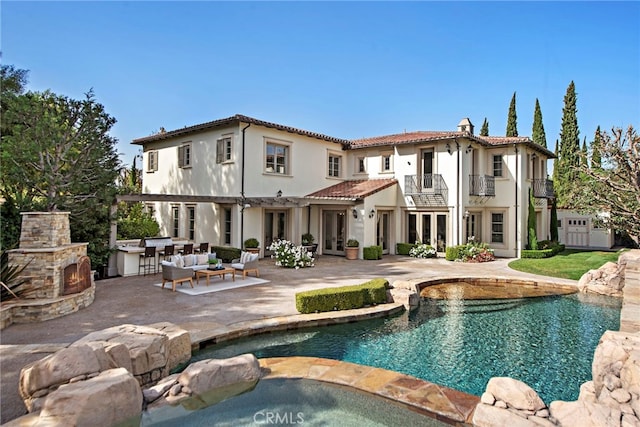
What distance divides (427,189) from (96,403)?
1851 cm

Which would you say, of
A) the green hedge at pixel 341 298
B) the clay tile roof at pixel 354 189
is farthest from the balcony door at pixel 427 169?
the green hedge at pixel 341 298

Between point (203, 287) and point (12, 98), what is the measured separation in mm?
8861

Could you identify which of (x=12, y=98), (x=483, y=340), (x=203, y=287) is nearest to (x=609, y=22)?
(x=483, y=340)

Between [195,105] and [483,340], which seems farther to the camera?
[195,105]

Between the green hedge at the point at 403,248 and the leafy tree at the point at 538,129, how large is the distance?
20.5m

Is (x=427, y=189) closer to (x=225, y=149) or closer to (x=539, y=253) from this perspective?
(x=539, y=253)

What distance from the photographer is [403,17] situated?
473 inches

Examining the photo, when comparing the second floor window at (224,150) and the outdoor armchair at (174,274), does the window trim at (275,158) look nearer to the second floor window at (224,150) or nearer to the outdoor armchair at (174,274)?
the second floor window at (224,150)

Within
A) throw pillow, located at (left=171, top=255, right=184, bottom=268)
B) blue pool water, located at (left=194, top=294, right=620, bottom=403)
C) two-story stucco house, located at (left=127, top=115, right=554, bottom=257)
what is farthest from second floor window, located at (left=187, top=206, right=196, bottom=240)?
blue pool water, located at (left=194, top=294, right=620, bottom=403)

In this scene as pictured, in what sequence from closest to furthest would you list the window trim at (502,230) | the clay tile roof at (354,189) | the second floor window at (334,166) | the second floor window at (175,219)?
1. the clay tile roof at (354,189)
2. the window trim at (502,230)
3. the second floor window at (175,219)
4. the second floor window at (334,166)

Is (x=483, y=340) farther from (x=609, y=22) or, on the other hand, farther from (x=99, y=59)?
(x=99, y=59)

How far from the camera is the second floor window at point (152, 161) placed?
2264 centimetres

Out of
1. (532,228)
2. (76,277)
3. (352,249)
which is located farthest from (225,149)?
(532,228)

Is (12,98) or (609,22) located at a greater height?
(609,22)
